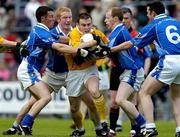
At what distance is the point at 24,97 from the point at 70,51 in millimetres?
9791

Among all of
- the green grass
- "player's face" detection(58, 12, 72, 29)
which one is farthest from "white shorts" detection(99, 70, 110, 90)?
"player's face" detection(58, 12, 72, 29)

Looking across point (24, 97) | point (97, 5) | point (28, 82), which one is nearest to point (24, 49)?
point (28, 82)

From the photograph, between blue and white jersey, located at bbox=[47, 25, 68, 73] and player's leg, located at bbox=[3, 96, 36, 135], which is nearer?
player's leg, located at bbox=[3, 96, 36, 135]

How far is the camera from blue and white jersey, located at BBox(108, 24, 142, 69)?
15359 mm

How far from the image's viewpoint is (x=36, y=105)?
15.5 m

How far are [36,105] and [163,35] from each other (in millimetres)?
2777

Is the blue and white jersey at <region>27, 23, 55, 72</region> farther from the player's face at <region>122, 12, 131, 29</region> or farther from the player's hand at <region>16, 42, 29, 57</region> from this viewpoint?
the player's face at <region>122, 12, 131, 29</region>

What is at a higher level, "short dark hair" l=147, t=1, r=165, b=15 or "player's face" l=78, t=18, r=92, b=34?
"short dark hair" l=147, t=1, r=165, b=15

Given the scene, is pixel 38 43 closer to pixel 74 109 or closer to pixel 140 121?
pixel 74 109

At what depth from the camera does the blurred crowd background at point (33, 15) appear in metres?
25.4

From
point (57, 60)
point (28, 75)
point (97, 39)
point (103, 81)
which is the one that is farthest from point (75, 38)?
point (103, 81)

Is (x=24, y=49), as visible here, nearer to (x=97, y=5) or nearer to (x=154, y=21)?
(x=154, y=21)

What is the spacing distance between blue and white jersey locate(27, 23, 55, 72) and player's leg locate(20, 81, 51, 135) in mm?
427

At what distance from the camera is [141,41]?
14672 mm
